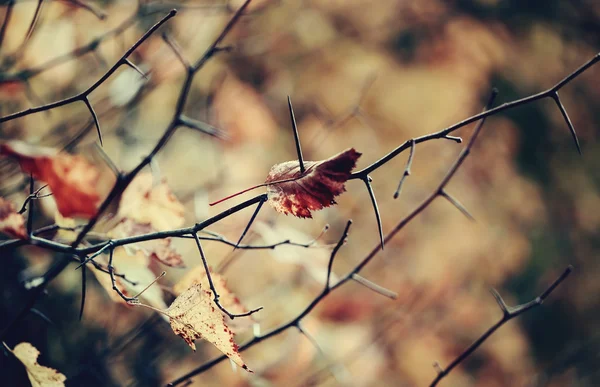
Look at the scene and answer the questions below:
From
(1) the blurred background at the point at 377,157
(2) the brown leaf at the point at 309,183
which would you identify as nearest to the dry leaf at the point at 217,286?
(2) the brown leaf at the point at 309,183

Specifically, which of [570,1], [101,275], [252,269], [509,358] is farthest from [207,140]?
[570,1]

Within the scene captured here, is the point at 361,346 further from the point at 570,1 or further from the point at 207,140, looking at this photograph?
the point at 570,1

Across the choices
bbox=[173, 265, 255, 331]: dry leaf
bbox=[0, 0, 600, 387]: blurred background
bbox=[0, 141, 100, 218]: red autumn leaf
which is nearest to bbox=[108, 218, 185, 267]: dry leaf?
bbox=[173, 265, 255, 331]: dry leaf

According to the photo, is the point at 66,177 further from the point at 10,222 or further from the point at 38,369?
the point at 38,369

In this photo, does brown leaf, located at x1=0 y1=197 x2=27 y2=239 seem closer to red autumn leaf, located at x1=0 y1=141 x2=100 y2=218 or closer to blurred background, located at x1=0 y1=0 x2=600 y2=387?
red autumn leaf, located at x1=0 y1=141 x2=100 y2=218

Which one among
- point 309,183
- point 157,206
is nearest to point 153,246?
point 157,206

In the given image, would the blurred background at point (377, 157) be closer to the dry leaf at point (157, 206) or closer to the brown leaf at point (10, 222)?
the dry leaf at point (157, 206)
